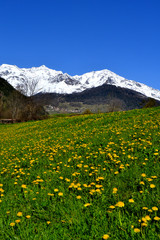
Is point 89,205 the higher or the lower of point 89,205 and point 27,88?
the lower

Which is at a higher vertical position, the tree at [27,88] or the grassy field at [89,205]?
the tree at [27,88]

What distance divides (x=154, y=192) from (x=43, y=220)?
6.92 feet

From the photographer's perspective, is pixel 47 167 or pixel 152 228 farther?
pixel 47 167

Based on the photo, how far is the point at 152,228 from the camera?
2246 millimetres

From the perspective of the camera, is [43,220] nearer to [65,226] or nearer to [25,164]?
[65,226]

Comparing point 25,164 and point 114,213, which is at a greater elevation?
point 114,213

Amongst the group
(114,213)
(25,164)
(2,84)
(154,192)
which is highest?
(2,84)

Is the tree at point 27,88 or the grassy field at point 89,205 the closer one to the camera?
the grassy field at point 89,205

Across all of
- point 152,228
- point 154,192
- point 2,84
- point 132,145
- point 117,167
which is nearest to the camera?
point 152,228

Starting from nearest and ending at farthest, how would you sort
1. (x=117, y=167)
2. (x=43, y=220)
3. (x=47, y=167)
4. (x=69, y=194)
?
1. (x=43, y=220)
2. (x=69, y=194)
3. (x=117, y=167)
4. (x=47, y=167)

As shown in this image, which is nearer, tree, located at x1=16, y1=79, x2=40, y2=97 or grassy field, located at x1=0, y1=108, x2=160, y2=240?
grassy field, located at x1=0, y1=108, x2=160, y2=240

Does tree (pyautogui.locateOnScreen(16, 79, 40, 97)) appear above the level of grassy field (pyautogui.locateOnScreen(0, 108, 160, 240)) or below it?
above

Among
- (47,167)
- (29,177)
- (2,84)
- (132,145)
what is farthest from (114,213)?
(2,84)

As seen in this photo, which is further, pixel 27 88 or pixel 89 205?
pixel 27 88
